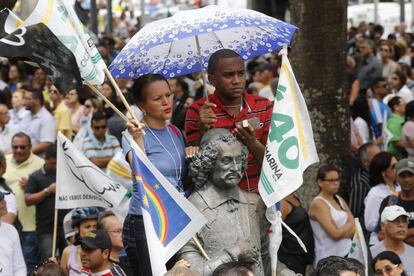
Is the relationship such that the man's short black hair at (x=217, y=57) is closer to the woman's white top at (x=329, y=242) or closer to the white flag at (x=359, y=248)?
the white flag at (x=359, y=248)

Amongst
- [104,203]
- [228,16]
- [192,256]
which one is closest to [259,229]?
[192,256]

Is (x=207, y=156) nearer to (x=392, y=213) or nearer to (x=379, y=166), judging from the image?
(x=392, y=213)

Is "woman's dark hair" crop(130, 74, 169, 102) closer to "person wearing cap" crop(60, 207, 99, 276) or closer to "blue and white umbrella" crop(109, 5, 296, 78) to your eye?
"blue and white umbrella" crop(109, 5, 296, 78)

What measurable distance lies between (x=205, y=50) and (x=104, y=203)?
6.89 feet

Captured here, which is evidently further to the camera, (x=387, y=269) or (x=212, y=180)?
(x=387, y=269)

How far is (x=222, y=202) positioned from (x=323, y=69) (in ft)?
20.4

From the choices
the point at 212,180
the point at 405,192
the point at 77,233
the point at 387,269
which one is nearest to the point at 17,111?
the point at 77,233

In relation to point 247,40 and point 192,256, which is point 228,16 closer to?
point 247,40

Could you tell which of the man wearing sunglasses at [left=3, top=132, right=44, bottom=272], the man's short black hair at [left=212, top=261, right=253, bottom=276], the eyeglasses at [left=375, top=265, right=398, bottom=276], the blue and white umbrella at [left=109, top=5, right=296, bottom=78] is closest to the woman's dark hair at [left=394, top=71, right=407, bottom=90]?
the man wearing sunglasses at [left=3, top=132, right=44, bottom=272]

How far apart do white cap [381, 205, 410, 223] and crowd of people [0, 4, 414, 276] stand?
12 mm

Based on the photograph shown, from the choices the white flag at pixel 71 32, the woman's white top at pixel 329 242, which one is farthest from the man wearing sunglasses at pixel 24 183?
the white flag at pixel 71 32

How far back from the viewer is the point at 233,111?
309 inches

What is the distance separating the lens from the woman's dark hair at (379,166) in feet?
40.7

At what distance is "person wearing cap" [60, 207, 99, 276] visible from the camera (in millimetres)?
11008
